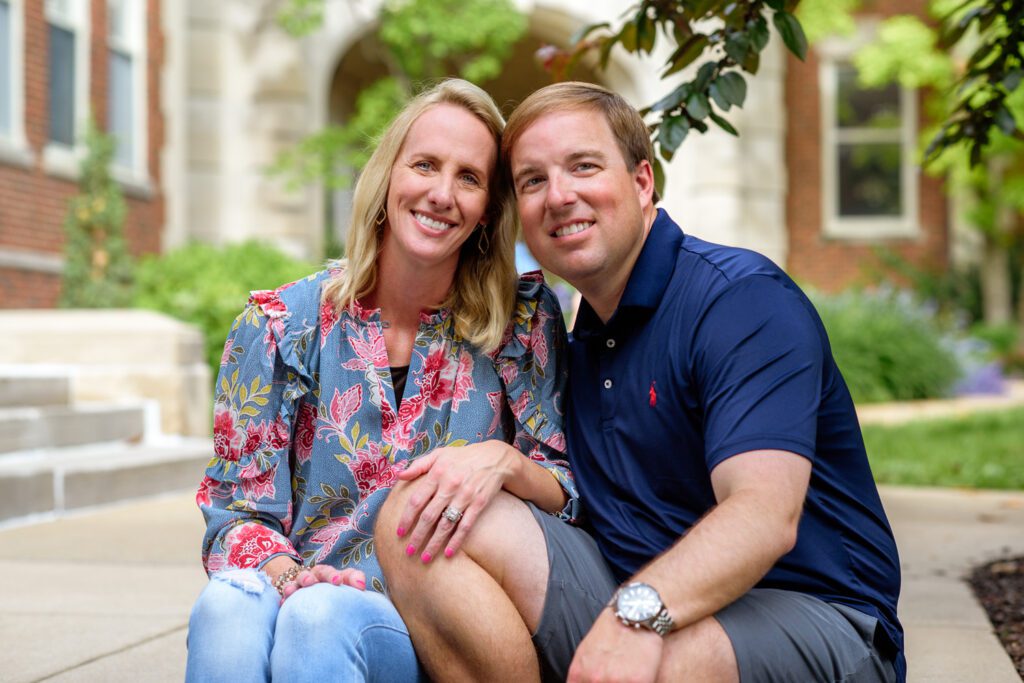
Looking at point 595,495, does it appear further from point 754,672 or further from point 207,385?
point 207,385

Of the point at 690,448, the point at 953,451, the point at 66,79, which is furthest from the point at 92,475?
the point at 66,79

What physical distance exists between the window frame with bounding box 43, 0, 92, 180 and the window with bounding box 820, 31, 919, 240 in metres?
9.11

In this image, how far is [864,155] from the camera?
15.5 m

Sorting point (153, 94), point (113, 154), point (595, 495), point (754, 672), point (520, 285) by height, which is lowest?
point (754, 672)

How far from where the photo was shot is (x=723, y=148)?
46.2 feet

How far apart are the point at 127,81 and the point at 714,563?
1028cm

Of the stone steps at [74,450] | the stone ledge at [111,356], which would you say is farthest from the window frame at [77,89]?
the stone steps at [74,450]

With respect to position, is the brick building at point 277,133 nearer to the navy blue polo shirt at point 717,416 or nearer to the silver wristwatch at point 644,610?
the navy blue polo shirt at point 717,416

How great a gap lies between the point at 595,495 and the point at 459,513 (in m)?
0.35

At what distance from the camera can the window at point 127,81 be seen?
1083 centimetres

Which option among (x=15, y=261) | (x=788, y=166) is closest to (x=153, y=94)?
(x=15, y=261)

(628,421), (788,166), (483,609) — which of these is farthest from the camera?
(788,166)

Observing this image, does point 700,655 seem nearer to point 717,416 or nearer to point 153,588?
point 717,416

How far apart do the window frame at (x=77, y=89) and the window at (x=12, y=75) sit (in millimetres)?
526
